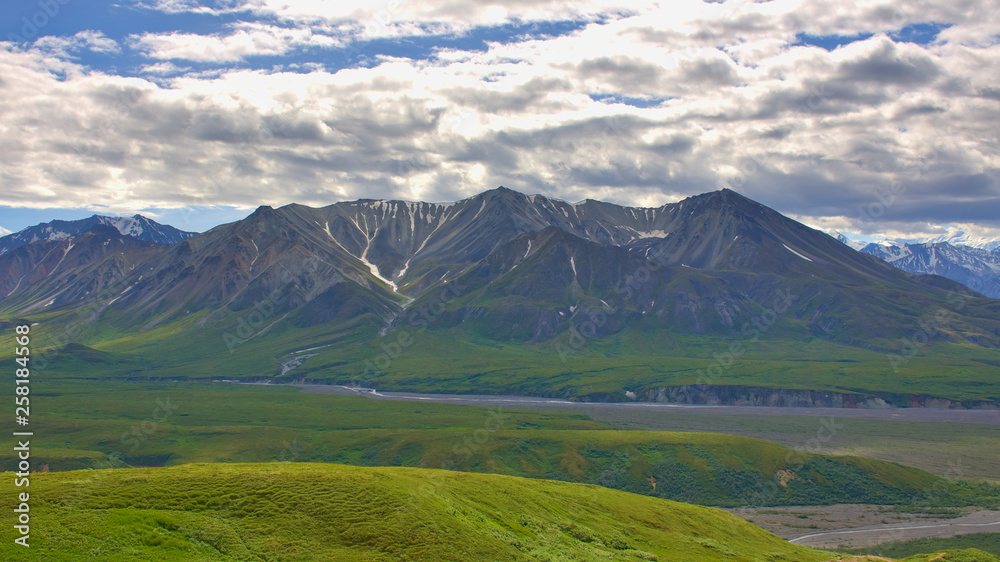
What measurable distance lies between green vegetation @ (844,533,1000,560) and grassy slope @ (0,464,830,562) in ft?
114

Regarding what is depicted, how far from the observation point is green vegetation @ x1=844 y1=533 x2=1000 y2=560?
123500 millimetres

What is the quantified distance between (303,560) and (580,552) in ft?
100

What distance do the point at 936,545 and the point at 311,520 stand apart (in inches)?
4371

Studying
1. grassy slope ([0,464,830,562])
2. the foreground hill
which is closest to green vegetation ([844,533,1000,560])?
the foreground hill

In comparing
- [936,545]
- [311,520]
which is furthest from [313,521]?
[936,545]

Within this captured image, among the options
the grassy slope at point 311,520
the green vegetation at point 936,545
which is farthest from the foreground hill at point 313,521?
the green vegetation at point 936,545

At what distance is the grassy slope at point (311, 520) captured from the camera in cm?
6244

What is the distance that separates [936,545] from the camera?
12812 cm

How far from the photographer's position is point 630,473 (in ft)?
573

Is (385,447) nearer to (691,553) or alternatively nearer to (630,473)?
(630,473)

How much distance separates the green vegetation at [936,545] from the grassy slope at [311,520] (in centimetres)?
3489

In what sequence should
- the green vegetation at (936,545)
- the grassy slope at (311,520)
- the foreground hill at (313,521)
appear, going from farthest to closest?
1. the green vegetation at (936,545)
2. the grassy slope at (311,520)
3. the foreground hill at (313,521)

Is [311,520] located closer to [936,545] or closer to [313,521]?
[313,521]

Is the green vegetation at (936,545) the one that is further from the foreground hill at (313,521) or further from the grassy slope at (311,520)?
the grassy slope at (311,520)
